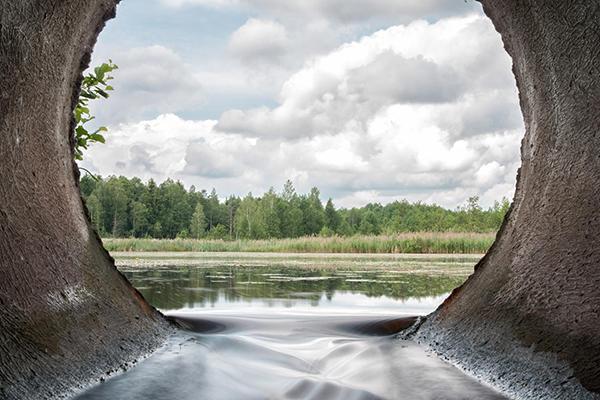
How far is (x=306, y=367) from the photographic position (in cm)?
378

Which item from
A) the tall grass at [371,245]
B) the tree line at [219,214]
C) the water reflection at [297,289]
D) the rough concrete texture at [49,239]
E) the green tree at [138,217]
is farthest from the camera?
the green tree at [138,217]

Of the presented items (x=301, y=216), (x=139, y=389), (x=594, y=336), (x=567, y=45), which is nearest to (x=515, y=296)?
(x=594, y=336)

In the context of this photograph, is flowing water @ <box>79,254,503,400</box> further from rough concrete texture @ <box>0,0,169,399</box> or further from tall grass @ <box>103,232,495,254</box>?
tall grass @ <box>103,232,495,254</box>

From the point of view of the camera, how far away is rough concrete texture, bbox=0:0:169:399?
2.62 m

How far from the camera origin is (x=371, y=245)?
1977 cm

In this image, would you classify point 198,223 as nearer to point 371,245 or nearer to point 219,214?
point 219,214

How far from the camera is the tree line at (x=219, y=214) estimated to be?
60094 mm

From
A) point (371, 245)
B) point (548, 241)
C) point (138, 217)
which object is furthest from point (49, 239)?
point (138, 217)

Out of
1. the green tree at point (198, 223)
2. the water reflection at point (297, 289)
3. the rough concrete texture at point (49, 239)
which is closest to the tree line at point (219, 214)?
the green tree at point (198, 223)

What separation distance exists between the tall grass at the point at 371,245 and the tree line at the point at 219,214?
28608 millimetres

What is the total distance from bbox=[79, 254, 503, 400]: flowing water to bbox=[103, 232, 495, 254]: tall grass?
10.8 meters

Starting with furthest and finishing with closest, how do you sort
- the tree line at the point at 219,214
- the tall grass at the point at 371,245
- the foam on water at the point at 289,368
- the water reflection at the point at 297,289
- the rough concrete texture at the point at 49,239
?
the tree line at the point at 219,214
the tall grass at the point at 371,245
the water reflection at the point at 297,289
the foam on water at the point at 289,368
the rough concrete texture at the point at 49,239

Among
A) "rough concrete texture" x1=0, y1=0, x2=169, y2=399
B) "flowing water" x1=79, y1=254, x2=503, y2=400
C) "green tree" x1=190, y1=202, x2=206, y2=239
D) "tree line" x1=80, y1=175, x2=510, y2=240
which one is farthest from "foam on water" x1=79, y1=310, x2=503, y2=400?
"green tree" x1=190, y1=202, x2=206, y2=239

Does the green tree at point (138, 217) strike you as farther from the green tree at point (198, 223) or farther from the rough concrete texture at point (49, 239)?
the rough concrete texture at point (49, 239)
